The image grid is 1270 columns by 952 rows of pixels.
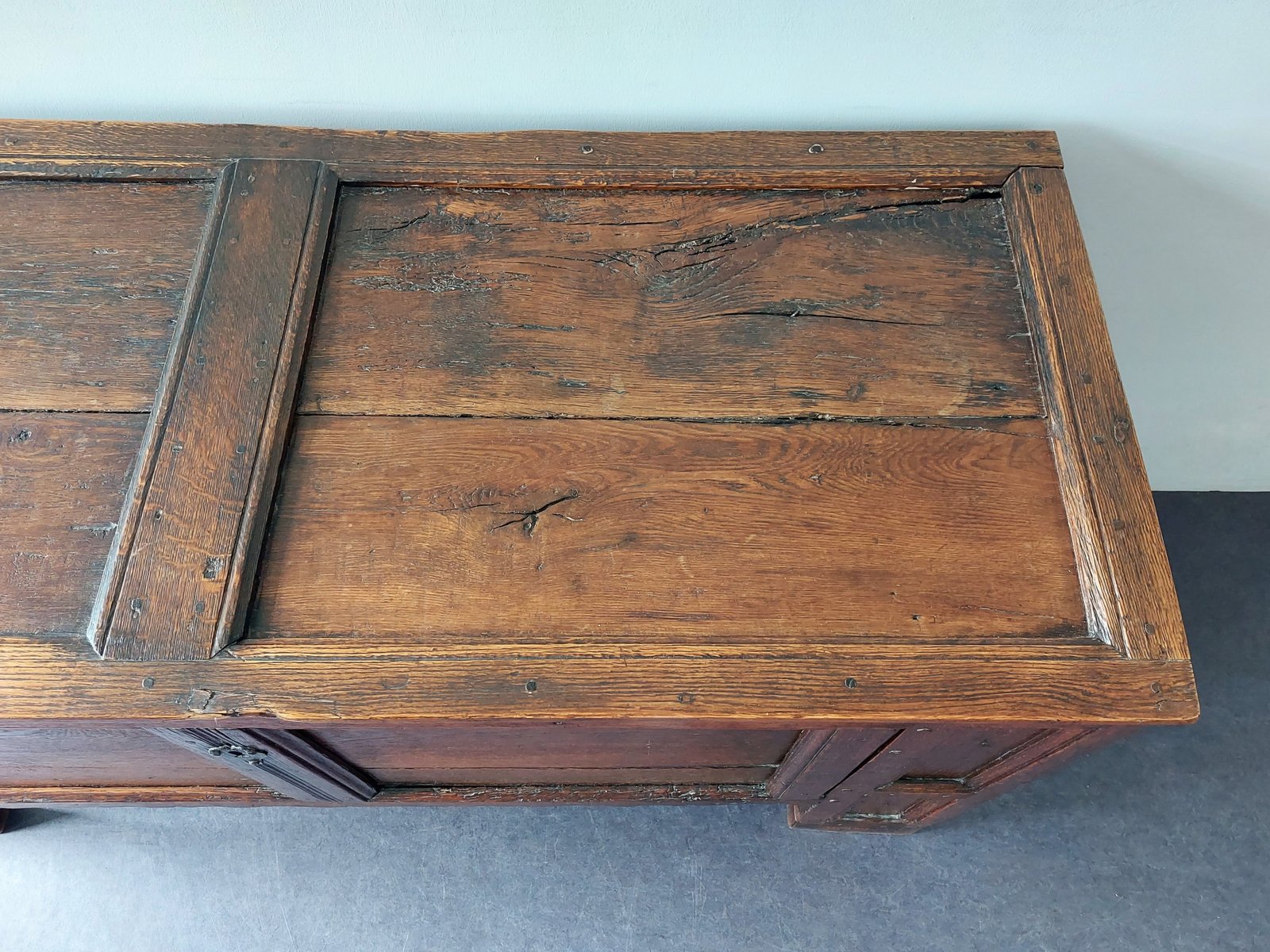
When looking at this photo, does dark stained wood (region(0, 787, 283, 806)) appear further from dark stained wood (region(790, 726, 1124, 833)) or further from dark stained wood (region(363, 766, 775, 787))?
dark stained wood (region(790, 726, 1124, 833))

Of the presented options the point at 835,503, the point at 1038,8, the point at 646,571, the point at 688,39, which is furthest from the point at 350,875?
the point at 1038,8

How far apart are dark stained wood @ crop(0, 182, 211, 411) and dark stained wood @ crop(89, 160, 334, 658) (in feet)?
0.14

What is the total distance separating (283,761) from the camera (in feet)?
2.77

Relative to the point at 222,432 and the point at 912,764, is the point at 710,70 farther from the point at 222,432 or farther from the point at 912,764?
the point at 912,764

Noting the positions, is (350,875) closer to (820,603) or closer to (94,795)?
(94,795)

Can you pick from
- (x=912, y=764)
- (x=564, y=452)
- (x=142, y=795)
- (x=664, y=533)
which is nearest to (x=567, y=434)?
Result: (x=564, y=452)

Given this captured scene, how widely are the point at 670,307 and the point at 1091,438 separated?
402 millimetres

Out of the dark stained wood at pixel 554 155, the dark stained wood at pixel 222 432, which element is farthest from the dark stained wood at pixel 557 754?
the dark stained wood at pixel 554 155

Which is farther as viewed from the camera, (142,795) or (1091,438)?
(142,795)

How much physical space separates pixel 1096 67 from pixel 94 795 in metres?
1.46

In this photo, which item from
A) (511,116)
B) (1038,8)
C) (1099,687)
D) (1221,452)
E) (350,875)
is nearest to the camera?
(1099,687)

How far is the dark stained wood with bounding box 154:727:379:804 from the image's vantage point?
0.74 meters

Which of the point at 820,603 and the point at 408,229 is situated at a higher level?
the point at 408,229

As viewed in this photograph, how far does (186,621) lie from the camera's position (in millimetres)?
630
